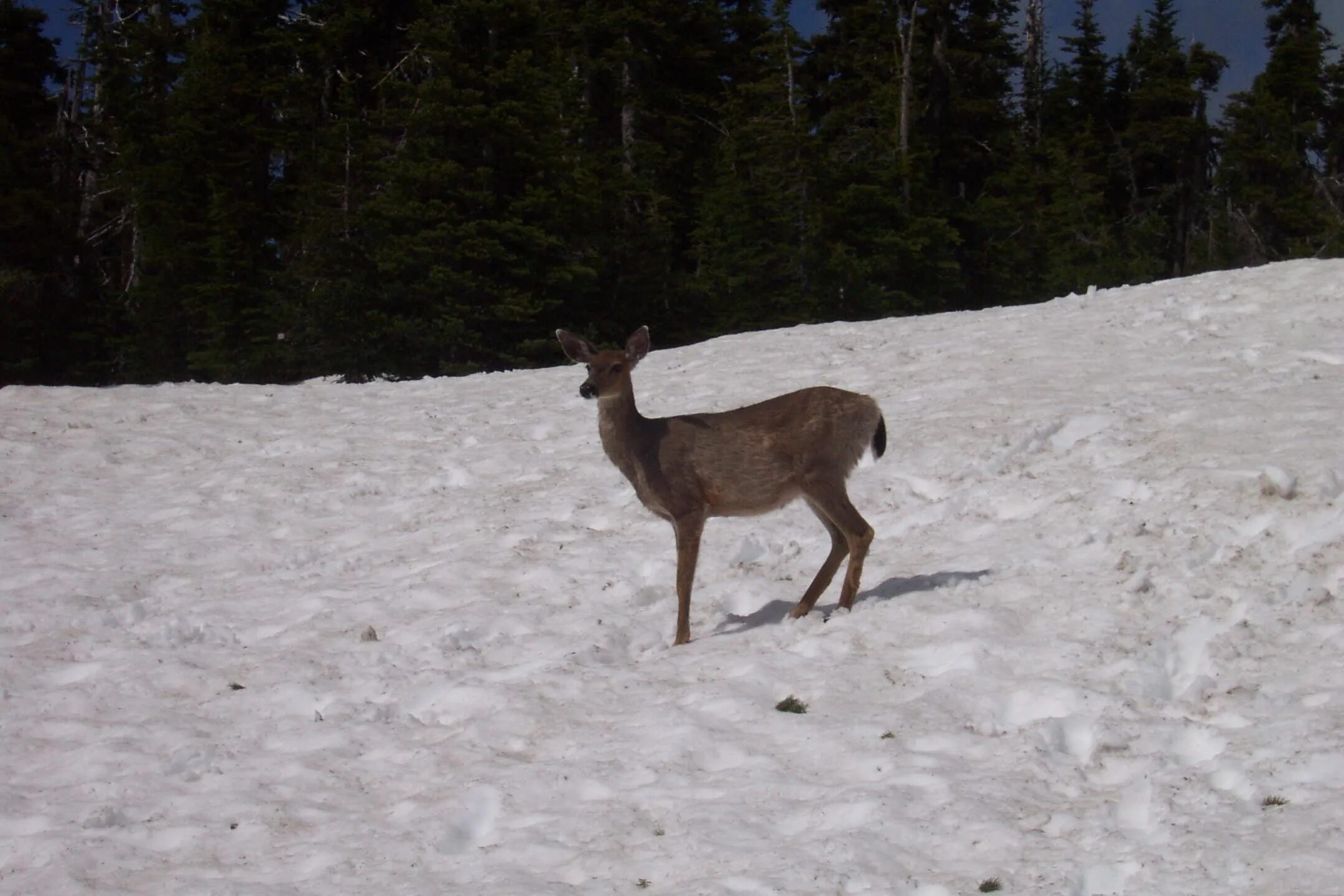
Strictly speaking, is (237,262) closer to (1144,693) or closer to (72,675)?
(72,675)

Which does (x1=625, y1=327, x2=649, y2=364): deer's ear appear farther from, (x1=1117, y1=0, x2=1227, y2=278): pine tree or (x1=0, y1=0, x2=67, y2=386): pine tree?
(x1=1117, y1=0, x2=1227, y2=278): pine tree

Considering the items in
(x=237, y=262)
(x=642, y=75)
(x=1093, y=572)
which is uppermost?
(x=642, y=75)

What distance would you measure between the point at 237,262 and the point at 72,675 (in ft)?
79.2

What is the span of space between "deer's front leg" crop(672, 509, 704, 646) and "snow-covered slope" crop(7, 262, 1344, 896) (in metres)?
0.20

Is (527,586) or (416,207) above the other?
(416,207)

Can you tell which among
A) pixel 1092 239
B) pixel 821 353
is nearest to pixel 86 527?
pixel 821 353

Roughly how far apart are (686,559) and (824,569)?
910 mm

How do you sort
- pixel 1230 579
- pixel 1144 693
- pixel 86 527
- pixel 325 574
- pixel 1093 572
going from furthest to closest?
1. pixel 86 527
2. pixel 325 574
3. pixel 1093 572
4. pixel 1230 579
5. pixel 1144 693

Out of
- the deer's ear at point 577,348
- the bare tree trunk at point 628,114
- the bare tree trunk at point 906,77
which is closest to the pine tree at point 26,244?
the bare tree trunk at point 628,114

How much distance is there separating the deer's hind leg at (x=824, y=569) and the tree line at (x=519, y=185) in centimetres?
1639

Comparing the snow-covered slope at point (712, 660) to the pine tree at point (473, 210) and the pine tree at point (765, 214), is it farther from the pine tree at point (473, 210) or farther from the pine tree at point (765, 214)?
the pine tree at point (765, 214)

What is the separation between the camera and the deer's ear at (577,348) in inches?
324

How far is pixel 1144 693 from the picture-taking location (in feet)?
20.2

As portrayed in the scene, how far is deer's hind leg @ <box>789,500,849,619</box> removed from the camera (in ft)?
26.0
